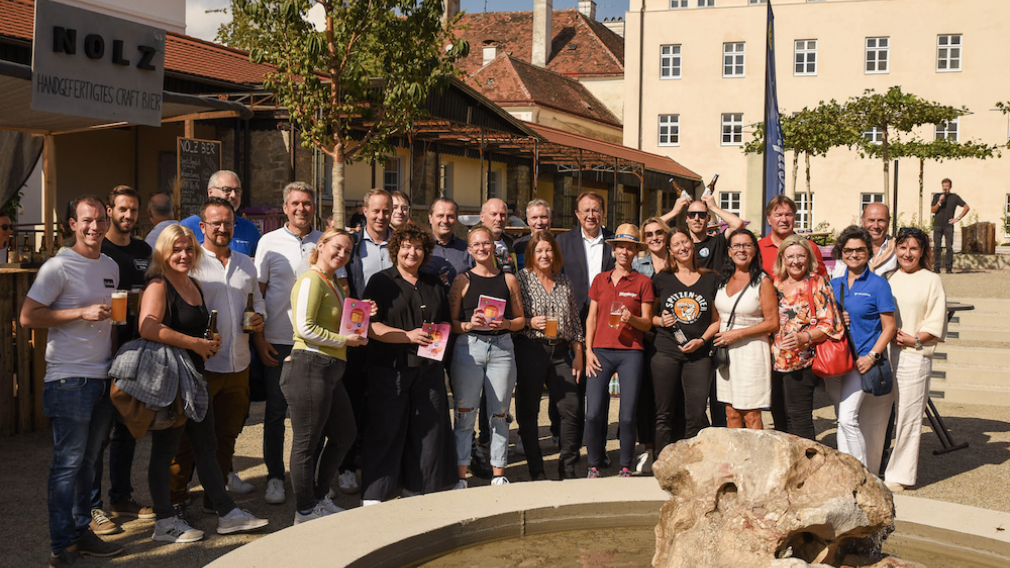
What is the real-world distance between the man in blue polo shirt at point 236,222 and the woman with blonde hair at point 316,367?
1.16m

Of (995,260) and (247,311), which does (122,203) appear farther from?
(995,260)

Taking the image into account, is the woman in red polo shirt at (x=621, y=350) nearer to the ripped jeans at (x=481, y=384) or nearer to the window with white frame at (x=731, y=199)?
the ripped jeans at (x=481, y=384)

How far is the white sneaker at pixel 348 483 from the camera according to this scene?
6316mm

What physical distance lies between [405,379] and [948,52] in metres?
36.7

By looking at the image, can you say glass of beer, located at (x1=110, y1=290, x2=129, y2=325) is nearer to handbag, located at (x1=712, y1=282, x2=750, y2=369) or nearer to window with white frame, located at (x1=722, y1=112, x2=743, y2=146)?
handbag, located at (x1=712, y1=282, x2=750, y2=369)

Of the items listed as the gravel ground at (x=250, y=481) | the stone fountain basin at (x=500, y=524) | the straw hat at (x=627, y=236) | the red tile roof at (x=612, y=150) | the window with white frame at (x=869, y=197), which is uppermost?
the red tile roof at (x=612, y=150)

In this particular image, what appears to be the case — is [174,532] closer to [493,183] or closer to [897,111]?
[897,111]

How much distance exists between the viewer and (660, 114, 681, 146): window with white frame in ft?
132

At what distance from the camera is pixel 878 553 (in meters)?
3.98

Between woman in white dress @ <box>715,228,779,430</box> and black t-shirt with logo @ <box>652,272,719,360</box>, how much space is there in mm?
125

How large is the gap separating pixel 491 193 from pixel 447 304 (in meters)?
23.8

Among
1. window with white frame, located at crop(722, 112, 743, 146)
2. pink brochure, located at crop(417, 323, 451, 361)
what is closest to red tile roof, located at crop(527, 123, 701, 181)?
window with white frame, located at crop(722, 112, 743, 146)

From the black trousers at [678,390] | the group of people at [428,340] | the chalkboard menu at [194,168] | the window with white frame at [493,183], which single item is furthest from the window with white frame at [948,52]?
the black trousers at [678,390]

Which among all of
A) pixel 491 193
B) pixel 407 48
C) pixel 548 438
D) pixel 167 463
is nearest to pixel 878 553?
pixel 167 463
